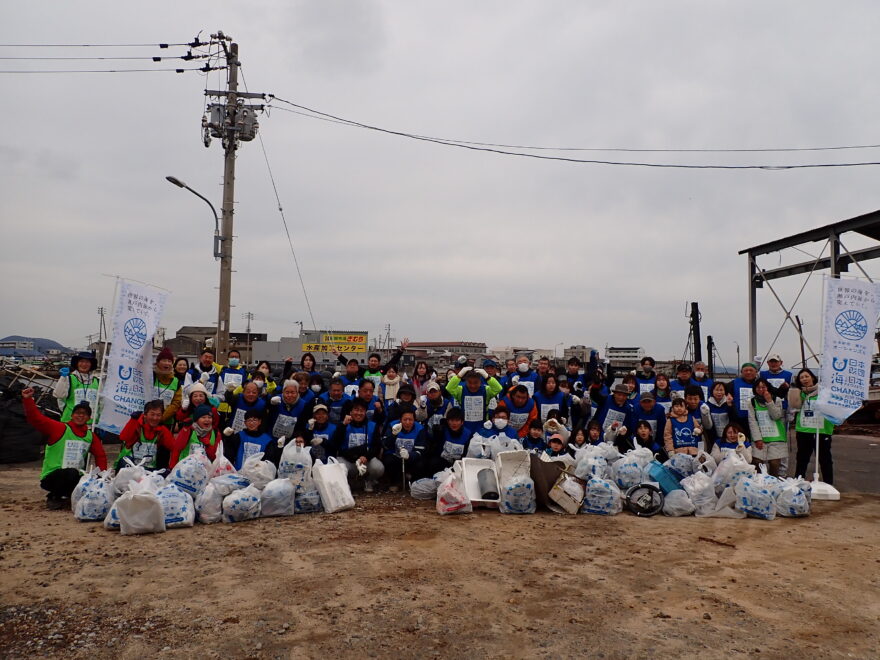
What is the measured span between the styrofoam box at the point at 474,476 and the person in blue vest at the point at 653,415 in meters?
2.03

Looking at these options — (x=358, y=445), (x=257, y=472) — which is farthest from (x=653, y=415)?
(x=257, y=472)

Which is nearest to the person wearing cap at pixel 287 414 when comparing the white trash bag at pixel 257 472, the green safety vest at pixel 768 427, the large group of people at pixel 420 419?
the large group of people at pixel 420 419

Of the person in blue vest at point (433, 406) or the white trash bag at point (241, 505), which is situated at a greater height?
the person in blue vest at point (433, 406)

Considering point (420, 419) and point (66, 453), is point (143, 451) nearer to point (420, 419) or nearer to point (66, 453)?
point (66, 453)

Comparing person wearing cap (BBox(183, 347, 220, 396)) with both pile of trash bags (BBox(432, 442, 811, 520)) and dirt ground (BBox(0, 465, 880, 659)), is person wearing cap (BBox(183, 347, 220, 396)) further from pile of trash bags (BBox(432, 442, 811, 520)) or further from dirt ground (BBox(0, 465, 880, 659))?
pile of trash bags (BBox(432, 442, 811, 520))

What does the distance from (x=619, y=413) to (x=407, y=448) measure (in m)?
2.73

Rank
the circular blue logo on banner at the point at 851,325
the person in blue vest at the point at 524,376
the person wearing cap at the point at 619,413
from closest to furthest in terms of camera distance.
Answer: the circular blue logo on banner at the point at 851,325, the person wearing cap at the point at 619,413, the person in blue vest at the point at 524,376

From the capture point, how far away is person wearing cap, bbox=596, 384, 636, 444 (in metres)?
7.58

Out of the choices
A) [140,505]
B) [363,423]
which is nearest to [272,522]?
[140,505]

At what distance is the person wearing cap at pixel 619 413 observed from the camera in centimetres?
758

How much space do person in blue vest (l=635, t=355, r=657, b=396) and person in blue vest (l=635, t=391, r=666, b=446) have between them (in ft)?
2.20

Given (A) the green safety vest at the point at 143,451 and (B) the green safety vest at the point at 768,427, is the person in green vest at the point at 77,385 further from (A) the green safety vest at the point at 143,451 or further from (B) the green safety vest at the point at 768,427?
(B) the green safety vest at the point at 768,427

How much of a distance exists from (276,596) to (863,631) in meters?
3.38

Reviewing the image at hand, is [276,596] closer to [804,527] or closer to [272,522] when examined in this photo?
[272,522]
